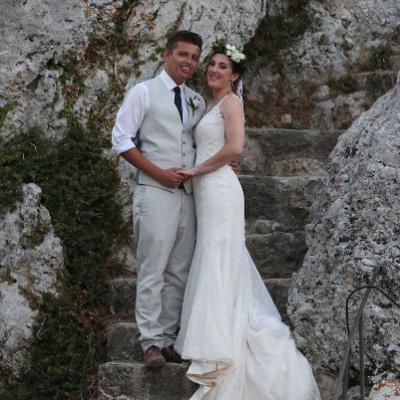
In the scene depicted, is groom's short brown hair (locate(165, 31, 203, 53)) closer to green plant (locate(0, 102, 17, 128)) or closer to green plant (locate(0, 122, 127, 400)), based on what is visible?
green plant (locate(0, 122, 127, 400))

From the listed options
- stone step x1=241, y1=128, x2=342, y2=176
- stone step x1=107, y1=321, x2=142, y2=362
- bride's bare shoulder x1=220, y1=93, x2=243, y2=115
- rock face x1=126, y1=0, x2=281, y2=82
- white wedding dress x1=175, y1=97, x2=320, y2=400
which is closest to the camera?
white wedding dress x1=175, y1=97, x2=320, y2=400

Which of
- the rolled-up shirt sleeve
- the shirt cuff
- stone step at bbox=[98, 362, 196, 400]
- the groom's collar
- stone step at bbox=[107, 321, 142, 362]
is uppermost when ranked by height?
the groom's collar

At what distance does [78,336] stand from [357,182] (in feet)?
7.33

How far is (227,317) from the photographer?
5.12 m

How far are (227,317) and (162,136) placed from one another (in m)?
1.13

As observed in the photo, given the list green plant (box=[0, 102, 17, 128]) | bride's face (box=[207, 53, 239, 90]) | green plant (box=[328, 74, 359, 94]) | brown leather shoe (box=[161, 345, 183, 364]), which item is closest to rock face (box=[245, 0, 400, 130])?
green plant (box=[328, 74, 359, 94])

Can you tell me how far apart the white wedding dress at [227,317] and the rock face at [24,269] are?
1306 mm

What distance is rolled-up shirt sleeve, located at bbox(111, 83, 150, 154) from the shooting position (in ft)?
17.3

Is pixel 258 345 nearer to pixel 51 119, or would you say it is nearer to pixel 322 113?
pixel 51 119

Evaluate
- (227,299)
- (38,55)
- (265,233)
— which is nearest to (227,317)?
(227,299)

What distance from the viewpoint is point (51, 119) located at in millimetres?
6684

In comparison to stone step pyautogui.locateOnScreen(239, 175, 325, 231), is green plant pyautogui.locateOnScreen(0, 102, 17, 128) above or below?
above

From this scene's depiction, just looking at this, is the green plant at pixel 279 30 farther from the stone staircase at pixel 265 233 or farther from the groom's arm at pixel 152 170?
the groom's arm at pixel 152 170

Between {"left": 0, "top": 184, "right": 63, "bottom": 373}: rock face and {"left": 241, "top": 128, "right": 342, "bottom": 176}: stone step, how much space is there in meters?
1.83
